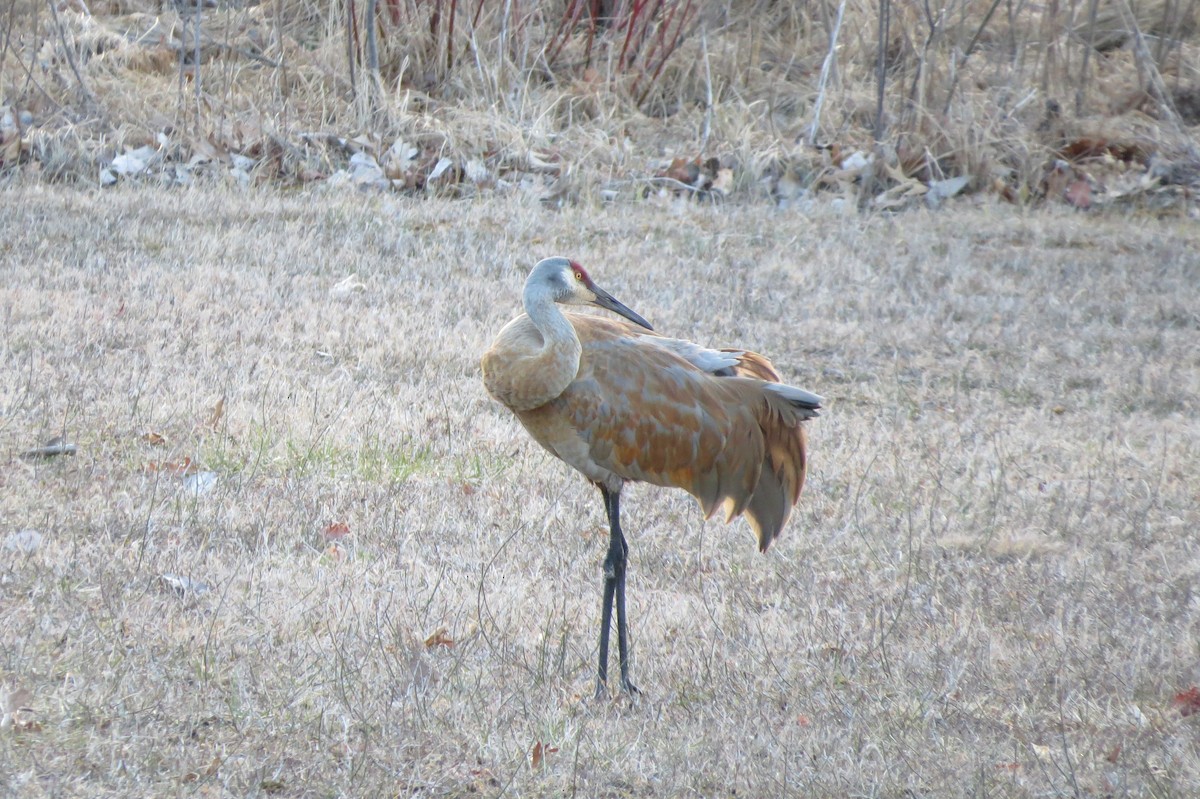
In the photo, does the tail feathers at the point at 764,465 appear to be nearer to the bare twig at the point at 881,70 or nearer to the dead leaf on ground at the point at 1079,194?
the bare twig at the point at 881,70

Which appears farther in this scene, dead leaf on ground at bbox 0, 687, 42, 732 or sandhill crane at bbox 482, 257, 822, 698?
sandhill crane at bbox 482, 257, 822, 698

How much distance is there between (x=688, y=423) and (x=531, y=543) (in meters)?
1.04

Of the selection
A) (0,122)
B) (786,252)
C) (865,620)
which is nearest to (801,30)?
(786,252)

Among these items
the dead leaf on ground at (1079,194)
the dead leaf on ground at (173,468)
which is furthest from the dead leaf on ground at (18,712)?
the dead leaf on ground at (1079,194)

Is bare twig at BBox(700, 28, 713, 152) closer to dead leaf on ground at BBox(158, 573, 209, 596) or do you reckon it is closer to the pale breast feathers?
the pale breast feathers

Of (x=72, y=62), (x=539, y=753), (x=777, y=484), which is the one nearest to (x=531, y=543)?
(x=777, y=484)

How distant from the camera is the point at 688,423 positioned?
162 inches

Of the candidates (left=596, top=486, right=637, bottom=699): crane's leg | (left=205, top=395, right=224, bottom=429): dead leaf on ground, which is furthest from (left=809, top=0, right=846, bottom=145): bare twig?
(left=596, top=486, right=637, bottom=699): crane's leg

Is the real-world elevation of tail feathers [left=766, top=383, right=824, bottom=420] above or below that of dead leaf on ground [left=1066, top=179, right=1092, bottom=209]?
above

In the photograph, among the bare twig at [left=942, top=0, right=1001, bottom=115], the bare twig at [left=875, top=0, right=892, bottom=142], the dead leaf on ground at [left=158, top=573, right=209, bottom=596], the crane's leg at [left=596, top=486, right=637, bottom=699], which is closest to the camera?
the crane's leg at [left=596, top=486, right=637, bottom=699]

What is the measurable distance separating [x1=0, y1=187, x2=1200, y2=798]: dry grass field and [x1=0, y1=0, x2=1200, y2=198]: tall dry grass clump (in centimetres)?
201

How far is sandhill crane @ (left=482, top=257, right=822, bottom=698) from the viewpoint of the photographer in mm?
3939

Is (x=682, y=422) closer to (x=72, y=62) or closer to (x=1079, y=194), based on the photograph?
(x=1079, y=194)

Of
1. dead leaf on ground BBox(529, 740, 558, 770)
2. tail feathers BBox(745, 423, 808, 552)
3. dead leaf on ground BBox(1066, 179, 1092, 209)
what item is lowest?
dead leaf on ground BBox(1066, 179, 1092, 209)
